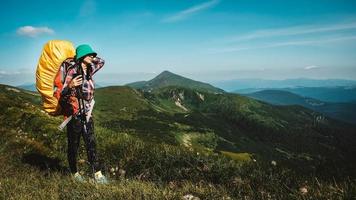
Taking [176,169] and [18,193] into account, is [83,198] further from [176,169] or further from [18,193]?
[176,169]

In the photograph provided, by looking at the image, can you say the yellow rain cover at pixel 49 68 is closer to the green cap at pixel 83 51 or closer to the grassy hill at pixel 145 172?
the green cap at pixel 83 51

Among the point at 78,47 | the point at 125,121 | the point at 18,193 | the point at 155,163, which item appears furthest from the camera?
the point at 125,121

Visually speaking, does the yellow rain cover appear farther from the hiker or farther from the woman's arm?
the woman's arm

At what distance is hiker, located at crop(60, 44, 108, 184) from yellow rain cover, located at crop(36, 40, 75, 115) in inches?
9.0

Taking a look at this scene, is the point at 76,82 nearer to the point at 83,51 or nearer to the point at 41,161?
the point at 83,51

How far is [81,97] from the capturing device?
7.40 m

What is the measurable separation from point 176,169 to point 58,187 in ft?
8.80

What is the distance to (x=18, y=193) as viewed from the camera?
539 centimetres

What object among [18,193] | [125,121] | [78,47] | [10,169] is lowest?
[125,121]

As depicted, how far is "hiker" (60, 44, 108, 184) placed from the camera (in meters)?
7.20

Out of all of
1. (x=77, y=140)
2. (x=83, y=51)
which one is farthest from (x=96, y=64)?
(x=77, y=140)

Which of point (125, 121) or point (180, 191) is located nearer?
point (180, 191)

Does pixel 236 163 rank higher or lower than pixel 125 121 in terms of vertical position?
higher

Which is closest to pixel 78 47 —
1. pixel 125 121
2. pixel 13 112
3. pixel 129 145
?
pixel 129 145
